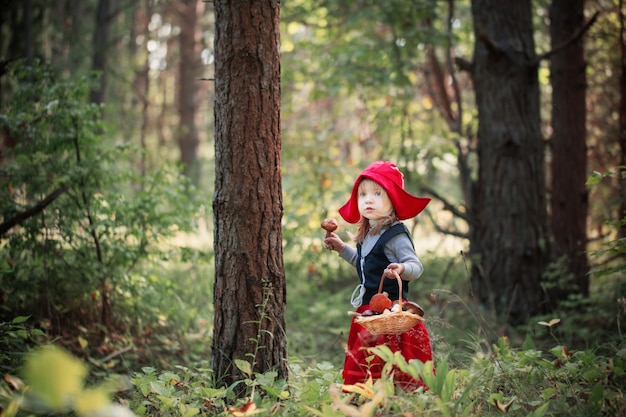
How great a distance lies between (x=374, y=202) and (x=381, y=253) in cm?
31

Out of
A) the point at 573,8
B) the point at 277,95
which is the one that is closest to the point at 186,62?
the point at 573,8

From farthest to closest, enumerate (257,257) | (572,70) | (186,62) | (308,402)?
1. (186,62)
2. (572,70)
3. (257,257)
4. (308,402)

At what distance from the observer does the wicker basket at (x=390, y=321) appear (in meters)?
2.79

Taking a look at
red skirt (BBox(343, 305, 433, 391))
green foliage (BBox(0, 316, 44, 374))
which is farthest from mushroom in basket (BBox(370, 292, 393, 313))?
green foliage (BBox(0, 316, 44, 374))

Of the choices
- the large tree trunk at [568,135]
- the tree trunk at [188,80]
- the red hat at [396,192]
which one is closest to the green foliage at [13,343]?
the red hat at [396,192]

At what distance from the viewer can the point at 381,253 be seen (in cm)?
327

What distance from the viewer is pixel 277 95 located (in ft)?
10.8

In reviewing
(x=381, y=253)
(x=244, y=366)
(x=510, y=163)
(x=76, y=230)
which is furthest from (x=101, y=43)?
(x=244, y=366)

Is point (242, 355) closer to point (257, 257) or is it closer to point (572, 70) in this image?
point (257, 257)

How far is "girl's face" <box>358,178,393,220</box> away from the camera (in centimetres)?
330

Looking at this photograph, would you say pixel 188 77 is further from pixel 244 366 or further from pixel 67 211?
pixel 244 366

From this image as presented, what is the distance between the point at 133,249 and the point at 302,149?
3.47 m

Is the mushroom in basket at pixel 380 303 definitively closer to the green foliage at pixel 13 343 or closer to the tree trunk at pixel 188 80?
the green foliage at pixel 13 343

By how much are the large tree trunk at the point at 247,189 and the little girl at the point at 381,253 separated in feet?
1.57
